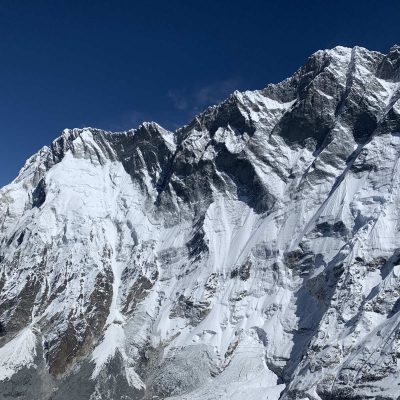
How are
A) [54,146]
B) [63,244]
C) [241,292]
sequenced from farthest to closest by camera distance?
[54,146] < [63,244] < [241,292]

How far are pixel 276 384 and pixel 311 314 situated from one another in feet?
43.5

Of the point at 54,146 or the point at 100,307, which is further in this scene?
the point at 54,146

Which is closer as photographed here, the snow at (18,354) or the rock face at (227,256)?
the rock face at (227,256)

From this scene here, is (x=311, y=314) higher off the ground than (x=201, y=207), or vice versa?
(x=201, y=207)

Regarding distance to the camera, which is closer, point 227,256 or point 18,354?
point 18,354

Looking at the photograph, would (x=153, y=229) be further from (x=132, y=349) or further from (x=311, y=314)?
(x=311, y=314)

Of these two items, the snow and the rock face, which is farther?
the snow

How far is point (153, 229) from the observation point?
5187 inches

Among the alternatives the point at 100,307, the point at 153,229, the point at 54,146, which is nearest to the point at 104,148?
the point at 54,146

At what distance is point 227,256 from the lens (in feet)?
374

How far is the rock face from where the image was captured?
8475cm

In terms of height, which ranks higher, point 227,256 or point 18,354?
point 227,256

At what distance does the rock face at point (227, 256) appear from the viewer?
8475cm

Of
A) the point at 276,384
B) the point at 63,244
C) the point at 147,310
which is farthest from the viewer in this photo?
the point at 63,244
